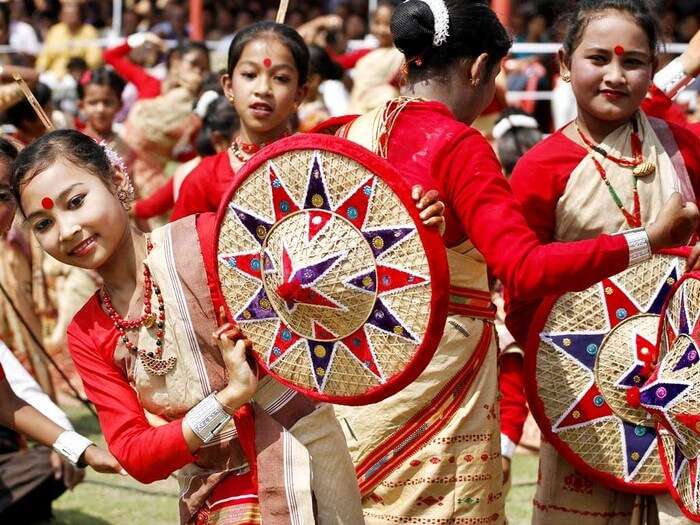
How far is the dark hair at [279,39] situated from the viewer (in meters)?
4.38

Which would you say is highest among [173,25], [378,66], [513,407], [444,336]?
[173,25]

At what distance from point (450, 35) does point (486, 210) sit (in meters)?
0.60

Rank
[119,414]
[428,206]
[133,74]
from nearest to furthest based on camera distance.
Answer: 1. [428,206]
2. [119,414]
3. [133,74]

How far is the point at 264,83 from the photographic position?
441 cm

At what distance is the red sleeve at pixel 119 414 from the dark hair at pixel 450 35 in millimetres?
1014

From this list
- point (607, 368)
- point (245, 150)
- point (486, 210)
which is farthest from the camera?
point (245, 150)

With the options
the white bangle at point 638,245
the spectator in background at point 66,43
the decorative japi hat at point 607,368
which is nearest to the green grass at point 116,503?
the decorative japi hat at point 607,368

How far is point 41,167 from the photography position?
292cm

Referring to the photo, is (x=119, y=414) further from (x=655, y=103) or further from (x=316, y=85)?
(x=316, y=85)

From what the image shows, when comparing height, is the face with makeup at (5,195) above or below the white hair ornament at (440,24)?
below

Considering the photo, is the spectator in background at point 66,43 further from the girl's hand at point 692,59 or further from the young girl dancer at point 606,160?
the young girl dancer at point 606,160

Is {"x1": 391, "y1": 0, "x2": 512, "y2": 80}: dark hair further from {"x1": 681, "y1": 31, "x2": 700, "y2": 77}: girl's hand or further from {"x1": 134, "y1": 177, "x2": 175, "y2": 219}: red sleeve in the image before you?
{"x1": 134, "y1": 177, "x2": 175, "y2": 219}: red sleeve

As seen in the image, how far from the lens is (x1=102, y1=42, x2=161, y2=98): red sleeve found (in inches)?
420

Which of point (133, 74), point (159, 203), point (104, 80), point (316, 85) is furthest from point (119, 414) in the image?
point (133, 74)
